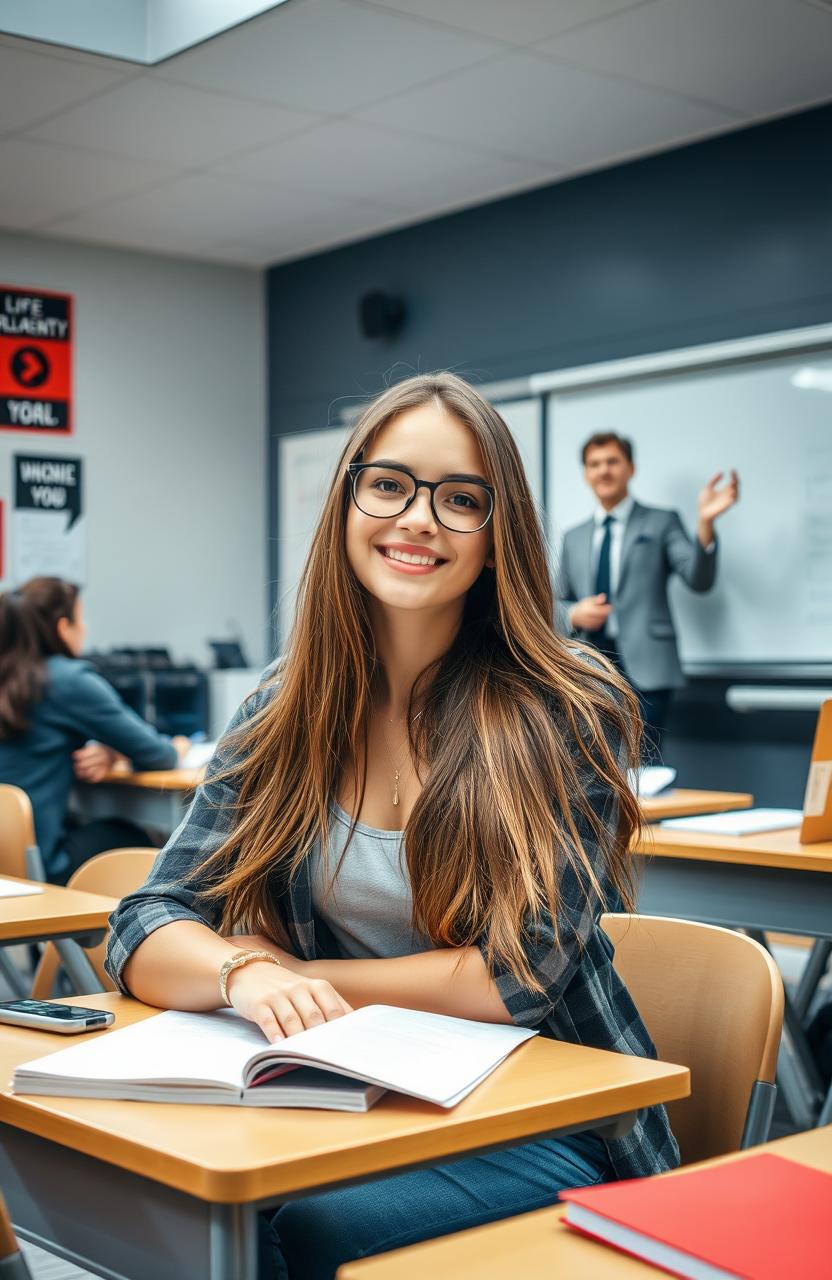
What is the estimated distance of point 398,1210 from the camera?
131 centimetres

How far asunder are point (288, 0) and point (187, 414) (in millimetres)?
3399

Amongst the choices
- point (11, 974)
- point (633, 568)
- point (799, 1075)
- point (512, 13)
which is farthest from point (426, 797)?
point (633, 568)

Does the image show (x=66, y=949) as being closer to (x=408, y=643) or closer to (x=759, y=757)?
(x=408, y=643)

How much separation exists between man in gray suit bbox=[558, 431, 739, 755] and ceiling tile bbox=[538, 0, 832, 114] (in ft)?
4.48

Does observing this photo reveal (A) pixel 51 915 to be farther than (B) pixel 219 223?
No

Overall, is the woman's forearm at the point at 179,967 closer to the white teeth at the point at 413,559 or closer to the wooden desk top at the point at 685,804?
the white teeth at the point at 413,559

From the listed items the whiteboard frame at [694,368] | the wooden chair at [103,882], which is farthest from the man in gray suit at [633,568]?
the wooden chair at [103,882]

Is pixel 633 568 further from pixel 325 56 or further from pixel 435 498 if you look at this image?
pixel 435 498

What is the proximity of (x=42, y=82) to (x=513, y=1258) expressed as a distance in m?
4.85

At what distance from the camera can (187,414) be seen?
754 centimetres

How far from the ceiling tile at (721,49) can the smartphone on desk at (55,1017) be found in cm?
378

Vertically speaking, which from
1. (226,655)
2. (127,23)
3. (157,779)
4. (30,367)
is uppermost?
(127,23)

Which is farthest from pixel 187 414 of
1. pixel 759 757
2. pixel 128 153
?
pixel 759 757

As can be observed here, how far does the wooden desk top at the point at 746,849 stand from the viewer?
2754 mm
